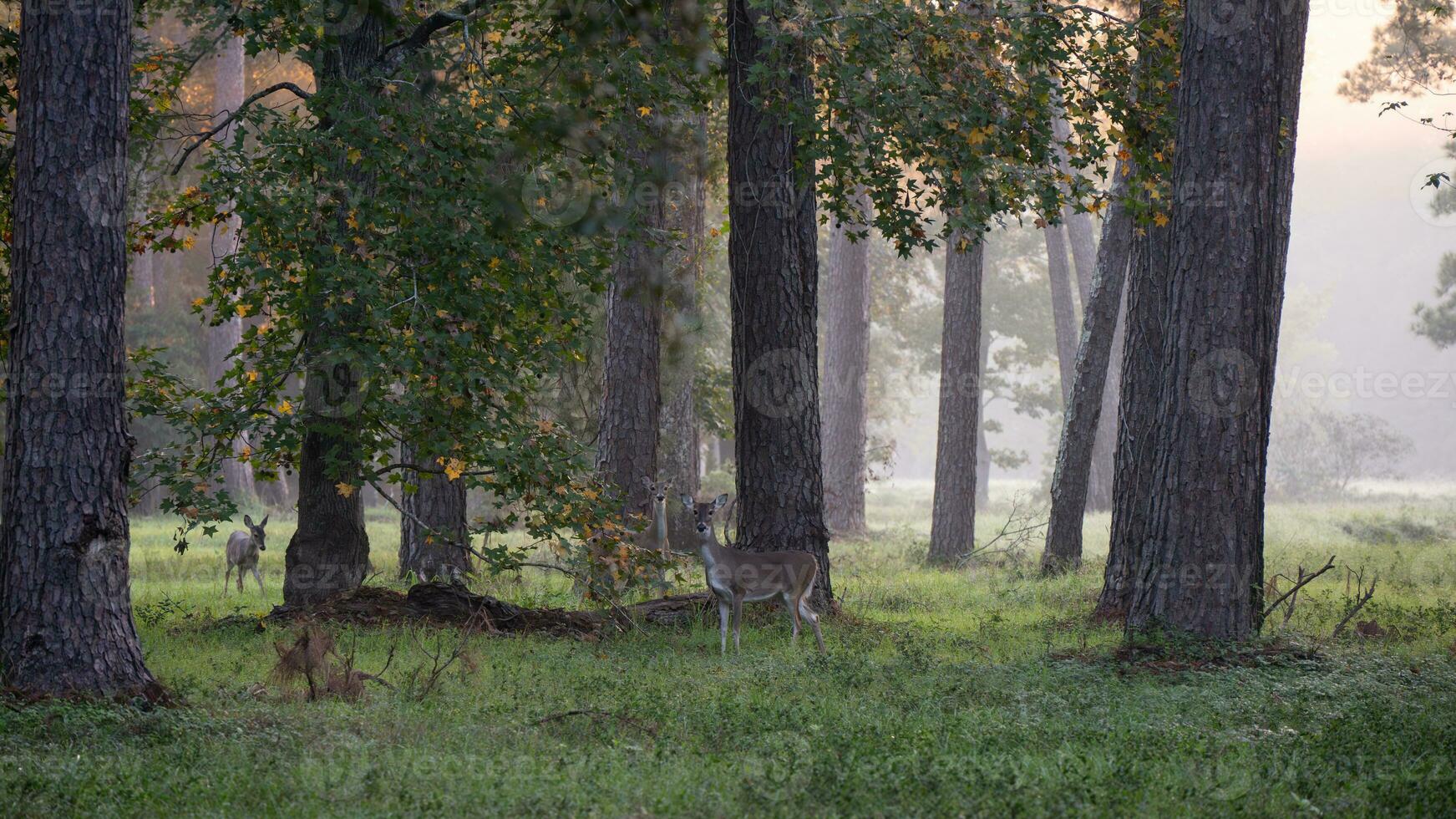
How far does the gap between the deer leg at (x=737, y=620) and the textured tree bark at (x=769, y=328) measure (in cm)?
115

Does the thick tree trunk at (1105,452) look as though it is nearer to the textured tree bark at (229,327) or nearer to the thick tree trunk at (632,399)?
the textured tree bark at (229,327)

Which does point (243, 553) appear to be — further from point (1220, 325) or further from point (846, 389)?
point (846, 389)

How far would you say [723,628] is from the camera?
11227 millimetres

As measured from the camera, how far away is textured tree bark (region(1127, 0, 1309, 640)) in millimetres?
→ 10164

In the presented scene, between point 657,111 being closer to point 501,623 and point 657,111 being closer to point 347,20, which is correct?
point 347,20

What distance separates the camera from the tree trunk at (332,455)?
33.7ft

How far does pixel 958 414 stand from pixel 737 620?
11.9 metres

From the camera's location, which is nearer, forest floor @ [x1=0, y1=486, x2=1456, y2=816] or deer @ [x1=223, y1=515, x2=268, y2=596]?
forest floor @ [x1=0, y1=486, x2=1456, y2=816]

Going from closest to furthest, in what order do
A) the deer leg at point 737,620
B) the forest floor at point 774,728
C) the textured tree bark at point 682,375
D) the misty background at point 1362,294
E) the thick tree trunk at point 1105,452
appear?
1. the forest floor at point 774,728
2. the deer leg at point 737,620
3. the textured tree bark at point 682,375
4. the thick tree trunk at point 1105,452
5. the misty background at point 1362,294

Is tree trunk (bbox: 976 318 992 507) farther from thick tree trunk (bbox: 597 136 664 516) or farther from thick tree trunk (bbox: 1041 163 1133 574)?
thick tree trunk (bbox: 597 136 664 516)

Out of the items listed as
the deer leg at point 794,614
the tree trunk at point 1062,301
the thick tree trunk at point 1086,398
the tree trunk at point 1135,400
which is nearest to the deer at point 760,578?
the deer leg at point 794,614

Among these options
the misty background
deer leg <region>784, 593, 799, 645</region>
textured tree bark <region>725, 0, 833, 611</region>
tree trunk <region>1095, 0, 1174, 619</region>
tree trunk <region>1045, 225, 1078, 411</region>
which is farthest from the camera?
the misty background

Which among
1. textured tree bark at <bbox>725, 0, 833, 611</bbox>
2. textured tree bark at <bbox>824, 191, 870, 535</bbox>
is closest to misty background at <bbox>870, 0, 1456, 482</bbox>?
textured tree bark at <bbox>824, 191, 870, 535</bbox>

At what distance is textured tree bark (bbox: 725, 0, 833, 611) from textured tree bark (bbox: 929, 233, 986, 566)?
9.48m
